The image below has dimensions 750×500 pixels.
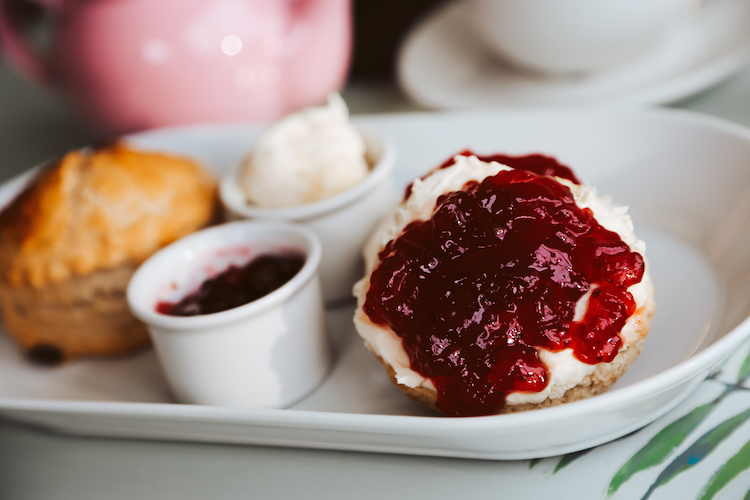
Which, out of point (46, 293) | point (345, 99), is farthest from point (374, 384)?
point (345, 99)

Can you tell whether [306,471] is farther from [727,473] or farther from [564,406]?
[727,473]

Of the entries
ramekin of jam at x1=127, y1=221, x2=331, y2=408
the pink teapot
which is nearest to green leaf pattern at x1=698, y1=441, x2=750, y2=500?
ramekin of jam at x1=127, y1=221, x2=331, y2=408

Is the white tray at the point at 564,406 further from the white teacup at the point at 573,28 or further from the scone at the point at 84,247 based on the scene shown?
the white teacup at the point at 573,28

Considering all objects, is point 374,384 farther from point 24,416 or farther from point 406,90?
point 406,90

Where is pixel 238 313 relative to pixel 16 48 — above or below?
below

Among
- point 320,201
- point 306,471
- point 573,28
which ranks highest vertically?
point 573,28

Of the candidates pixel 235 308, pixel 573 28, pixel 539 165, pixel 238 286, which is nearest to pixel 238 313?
pixel 235 308

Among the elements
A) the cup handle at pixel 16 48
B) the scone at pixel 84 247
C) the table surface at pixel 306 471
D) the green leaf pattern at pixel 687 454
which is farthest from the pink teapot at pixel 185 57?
the green leaf pattern at pixel 687 454
